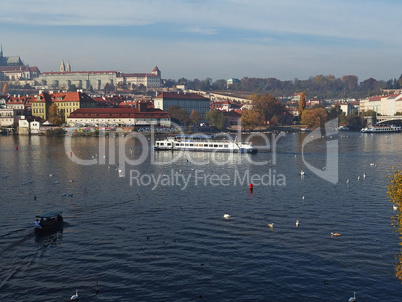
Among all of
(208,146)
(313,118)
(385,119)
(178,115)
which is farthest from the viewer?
(385,119)

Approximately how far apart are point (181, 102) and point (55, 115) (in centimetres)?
3791

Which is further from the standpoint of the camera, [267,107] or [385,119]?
[385,119]

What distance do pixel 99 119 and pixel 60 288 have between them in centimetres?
7985

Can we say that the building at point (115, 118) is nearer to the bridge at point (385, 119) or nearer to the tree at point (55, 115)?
the tree at point (55, 115)

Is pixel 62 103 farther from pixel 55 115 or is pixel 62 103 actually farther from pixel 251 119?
pixel 251 119

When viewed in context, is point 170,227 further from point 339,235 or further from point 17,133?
point 17,133

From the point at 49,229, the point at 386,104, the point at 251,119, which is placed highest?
the point at 386,104

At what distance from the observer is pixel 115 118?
94375mm

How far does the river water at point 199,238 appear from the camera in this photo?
53.0 ft

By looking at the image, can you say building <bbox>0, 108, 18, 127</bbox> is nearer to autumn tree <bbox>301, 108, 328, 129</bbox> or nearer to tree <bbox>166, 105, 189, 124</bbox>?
tree <bbox>166, 105, 189, 124</bbox>

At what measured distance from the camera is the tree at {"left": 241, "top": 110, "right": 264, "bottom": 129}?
340ft

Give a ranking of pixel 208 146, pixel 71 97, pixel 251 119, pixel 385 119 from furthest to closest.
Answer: pixel 385 119
pixel 251 119
pixel 71 97
pixel 208 146

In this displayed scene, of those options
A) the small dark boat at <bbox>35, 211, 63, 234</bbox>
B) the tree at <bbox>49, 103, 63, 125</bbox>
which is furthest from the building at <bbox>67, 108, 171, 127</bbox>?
the small dark boat at <bbox>35, 211, 63, 234</bbox>

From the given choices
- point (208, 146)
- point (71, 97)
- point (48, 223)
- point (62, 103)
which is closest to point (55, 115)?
point (62, 103)
